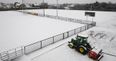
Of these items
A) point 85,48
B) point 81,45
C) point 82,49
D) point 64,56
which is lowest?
point 64,56

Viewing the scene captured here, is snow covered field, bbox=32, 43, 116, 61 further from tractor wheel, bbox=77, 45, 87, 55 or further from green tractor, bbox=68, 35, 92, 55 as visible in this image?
green tractor, bbox=68, 35, 92, 55

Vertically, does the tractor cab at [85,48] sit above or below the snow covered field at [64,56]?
above

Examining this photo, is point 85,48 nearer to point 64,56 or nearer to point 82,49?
point 82,49

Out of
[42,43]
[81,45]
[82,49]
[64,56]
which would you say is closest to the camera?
[64,56]

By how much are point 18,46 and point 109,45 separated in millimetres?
11127

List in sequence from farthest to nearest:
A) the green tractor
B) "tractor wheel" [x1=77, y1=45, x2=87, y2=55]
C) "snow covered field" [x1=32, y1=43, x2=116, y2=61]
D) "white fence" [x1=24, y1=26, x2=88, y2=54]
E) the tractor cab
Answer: "white fence" [x1=24, y1=26, x2=88, y2=54] < the green tractor < "tractor wheel" [x1=77, y1=45, x2=87, y2=55] < "snow covered field" [x1=32, y1=43, x2=116, y2=61] < the tractor cab

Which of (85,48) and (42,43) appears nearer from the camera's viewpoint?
(85,48)

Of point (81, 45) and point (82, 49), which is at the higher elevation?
point (81, 45)

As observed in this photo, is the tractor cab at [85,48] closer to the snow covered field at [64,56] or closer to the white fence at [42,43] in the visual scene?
the snow covered field at [64,56]

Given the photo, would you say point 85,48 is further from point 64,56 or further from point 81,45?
point 64,56

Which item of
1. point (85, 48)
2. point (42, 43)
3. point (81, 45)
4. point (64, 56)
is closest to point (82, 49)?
point (85, 48)

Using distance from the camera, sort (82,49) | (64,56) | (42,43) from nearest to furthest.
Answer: (64,56) → (82,49) → (42,43)

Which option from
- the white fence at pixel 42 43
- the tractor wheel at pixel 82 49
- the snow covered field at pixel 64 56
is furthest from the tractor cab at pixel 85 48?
the white fence at pixel 42 43

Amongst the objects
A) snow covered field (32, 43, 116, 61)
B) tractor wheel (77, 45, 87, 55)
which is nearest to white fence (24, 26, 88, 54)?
snow covered field (32, 43, 116, 61)
